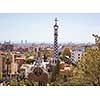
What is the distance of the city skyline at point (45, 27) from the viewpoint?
3020 mm

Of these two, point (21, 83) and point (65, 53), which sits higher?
point (65, 53)

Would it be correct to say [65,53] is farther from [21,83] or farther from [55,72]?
[21,83]

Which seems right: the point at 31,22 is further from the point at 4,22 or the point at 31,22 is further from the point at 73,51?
the point at 73,51

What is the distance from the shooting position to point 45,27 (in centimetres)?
304

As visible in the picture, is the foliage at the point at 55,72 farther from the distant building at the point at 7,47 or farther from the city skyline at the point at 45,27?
the distant building at the point at 7,47

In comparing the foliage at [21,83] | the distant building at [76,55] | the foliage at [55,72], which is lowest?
the foliage at [21,83]

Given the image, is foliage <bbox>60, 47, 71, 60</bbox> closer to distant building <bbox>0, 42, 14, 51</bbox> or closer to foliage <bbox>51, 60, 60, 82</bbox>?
foliage <bbox>51, 60, 60, 82</bbox>

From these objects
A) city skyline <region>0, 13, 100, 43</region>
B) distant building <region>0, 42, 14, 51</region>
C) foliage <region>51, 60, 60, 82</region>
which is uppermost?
city skyline <region>0, 13, 100, 43</region>

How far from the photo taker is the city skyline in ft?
9.91

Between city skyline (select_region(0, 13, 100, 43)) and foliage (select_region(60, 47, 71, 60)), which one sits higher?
city skyline (select_region(0, 13, 100, 43))

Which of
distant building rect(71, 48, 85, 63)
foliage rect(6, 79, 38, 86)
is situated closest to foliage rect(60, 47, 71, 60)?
distant building rect(71, 48, 85, 63)

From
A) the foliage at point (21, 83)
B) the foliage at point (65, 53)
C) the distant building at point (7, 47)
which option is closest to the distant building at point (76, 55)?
the foliage at point (65, 53)

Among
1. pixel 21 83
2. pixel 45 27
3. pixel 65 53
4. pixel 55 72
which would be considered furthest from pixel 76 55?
pixel 21 83
